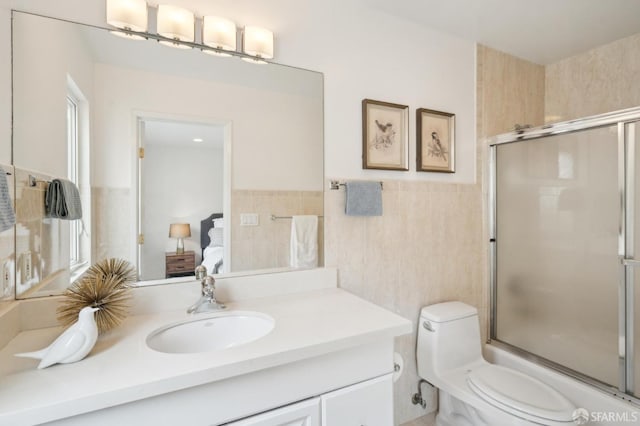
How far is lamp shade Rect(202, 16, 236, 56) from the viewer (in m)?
1.29

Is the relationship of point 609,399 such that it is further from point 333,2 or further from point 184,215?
point 333,2

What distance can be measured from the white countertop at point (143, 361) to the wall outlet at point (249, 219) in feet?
1.41

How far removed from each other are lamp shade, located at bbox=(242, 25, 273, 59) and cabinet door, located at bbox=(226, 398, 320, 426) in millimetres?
1396

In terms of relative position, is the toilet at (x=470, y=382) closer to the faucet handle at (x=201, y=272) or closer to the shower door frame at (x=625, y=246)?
the shower door frame at (x=625, y=246)

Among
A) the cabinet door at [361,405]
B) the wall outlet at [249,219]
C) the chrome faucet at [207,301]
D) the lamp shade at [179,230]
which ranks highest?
the wall outlet at [249,219]


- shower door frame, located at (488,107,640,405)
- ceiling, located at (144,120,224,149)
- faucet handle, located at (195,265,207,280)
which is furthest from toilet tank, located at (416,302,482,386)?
ceiling, located at (144,120,224,149)

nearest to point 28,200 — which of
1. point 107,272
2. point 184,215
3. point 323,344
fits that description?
point 107,272

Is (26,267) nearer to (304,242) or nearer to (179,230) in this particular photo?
(179,230)

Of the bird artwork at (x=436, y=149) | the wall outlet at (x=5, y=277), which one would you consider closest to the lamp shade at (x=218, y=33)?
the wall outlet at (x=5, y=277)

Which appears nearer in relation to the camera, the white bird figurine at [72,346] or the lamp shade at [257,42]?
the white bird figurine at [72,346]

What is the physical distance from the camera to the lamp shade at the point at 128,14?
3.80 ft

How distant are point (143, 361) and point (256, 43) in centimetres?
130

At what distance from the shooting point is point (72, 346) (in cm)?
80

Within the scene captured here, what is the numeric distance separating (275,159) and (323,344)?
35.3 inches
